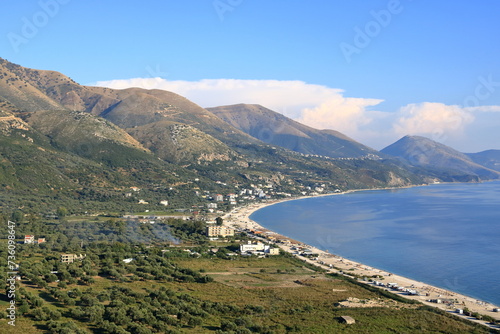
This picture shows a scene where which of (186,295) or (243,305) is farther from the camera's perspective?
(186,295)

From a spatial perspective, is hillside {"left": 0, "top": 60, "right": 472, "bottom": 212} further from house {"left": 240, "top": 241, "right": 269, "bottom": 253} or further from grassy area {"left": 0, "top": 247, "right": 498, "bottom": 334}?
grassy area {"left": 0, "top": 247, "right": 498, "bottom": 334}

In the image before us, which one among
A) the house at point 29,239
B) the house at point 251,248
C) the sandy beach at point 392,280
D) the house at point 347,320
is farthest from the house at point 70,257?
the house at point 347,320

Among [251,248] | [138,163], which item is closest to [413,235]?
[251,248]

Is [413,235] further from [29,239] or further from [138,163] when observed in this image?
[138,163]

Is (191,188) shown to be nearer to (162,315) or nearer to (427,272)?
(427,272)

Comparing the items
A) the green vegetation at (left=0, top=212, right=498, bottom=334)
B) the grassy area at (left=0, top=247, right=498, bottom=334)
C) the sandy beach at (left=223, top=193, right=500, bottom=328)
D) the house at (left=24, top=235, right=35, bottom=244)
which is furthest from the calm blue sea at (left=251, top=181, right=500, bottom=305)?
the house at (left=24, top=235, right=35, bottom=244)

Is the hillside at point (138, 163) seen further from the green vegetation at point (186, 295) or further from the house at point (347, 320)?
the house at point (347, 320)

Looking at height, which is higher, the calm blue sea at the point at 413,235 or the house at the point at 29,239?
the house at the point at 29,239

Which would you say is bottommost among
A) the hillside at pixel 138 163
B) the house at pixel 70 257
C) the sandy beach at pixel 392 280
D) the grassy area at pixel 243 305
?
the sandy beach at pixel 392 280

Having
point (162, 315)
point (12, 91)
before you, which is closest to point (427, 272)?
point (162, 315)
